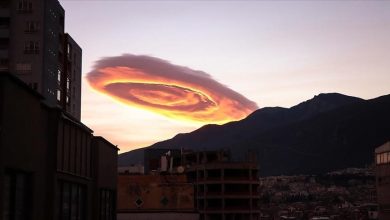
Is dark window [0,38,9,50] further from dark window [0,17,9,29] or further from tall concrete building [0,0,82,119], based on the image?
dark window [0,17,9,29]

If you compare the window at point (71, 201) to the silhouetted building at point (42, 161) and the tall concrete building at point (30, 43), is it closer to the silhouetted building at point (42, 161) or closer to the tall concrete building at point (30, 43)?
the silhouetted building at point (42, 161)

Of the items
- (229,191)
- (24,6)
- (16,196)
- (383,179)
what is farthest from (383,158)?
(16,196)

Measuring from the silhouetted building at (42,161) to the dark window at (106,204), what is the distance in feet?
3.81

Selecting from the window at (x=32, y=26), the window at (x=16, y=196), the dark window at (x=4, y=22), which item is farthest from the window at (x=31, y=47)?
the window at (x=16, y=196)

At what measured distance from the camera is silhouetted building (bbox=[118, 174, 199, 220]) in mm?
89188

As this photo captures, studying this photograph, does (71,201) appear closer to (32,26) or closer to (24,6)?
(32,26)

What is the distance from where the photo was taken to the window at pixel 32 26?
7531cm

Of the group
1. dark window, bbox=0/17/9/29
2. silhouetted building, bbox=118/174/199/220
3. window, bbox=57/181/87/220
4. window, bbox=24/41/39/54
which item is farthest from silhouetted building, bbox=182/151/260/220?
window, bbox=57/181/87/220

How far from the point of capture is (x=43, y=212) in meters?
28.7

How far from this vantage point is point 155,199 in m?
90.9

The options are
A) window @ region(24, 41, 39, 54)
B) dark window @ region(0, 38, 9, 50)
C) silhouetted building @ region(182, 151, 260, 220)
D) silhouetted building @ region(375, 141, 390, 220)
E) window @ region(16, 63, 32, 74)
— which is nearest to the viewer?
window @ region(16, 63, 32, 74)

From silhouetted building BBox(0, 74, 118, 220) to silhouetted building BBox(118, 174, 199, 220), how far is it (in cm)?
4761

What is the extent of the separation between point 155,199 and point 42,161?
63.4 metres

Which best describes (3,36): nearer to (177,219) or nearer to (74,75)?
(74,75)
